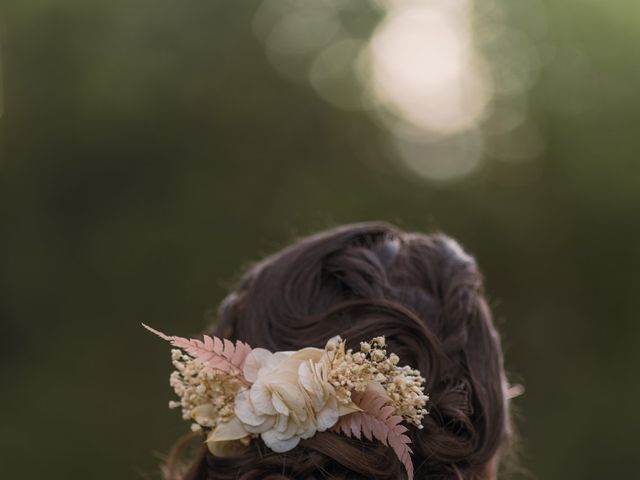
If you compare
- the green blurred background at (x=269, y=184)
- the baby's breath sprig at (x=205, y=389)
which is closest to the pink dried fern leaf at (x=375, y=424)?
the baby's breath sprig at (x=205, y=389)

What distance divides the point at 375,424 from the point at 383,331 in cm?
16

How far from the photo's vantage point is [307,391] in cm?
151

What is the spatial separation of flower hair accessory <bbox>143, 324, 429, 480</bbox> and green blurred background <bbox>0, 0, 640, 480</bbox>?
253 inches

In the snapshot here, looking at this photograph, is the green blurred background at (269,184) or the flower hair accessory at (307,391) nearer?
the flower hair accessory at (307,391)

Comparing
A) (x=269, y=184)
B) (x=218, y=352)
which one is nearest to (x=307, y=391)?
(x=218, y=352)

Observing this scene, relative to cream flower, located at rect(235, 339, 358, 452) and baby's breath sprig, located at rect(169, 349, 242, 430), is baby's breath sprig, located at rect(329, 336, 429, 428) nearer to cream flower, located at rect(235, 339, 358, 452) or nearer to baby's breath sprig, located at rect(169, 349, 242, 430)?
cream flower, located at rect(235, 339, 358, 452)

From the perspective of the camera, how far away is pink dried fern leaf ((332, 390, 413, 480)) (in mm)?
1448

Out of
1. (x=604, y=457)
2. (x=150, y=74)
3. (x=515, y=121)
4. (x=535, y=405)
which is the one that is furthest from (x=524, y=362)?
(x=150, y=74)

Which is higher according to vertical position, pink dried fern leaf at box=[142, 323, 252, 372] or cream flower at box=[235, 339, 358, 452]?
pink dried fern leaf at box=[142, 323, 252, 372]

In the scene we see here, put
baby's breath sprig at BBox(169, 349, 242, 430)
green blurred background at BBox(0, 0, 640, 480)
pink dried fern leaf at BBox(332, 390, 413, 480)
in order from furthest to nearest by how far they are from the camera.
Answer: green blurred background at BBox(0, 0, 640, 480) < baby's breath sprig at BBox(169, 349, 242, 430) < pink dried fern leaf at BBox(332, 390, 413, 480)

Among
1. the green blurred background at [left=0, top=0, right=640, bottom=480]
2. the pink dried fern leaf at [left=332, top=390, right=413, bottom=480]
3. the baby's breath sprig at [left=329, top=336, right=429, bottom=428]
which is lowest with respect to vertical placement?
the green blurred background at [left=0, top=0, right=640, bottom=480]

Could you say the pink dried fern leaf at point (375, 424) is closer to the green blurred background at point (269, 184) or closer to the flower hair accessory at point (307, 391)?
the flower hair accessory at point (307, 391)

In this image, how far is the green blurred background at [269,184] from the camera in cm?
827

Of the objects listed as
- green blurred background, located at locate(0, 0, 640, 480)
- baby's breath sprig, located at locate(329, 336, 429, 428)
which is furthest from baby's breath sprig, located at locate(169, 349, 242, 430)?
green blurred background, located at locate(0, 0, 640, 480)
